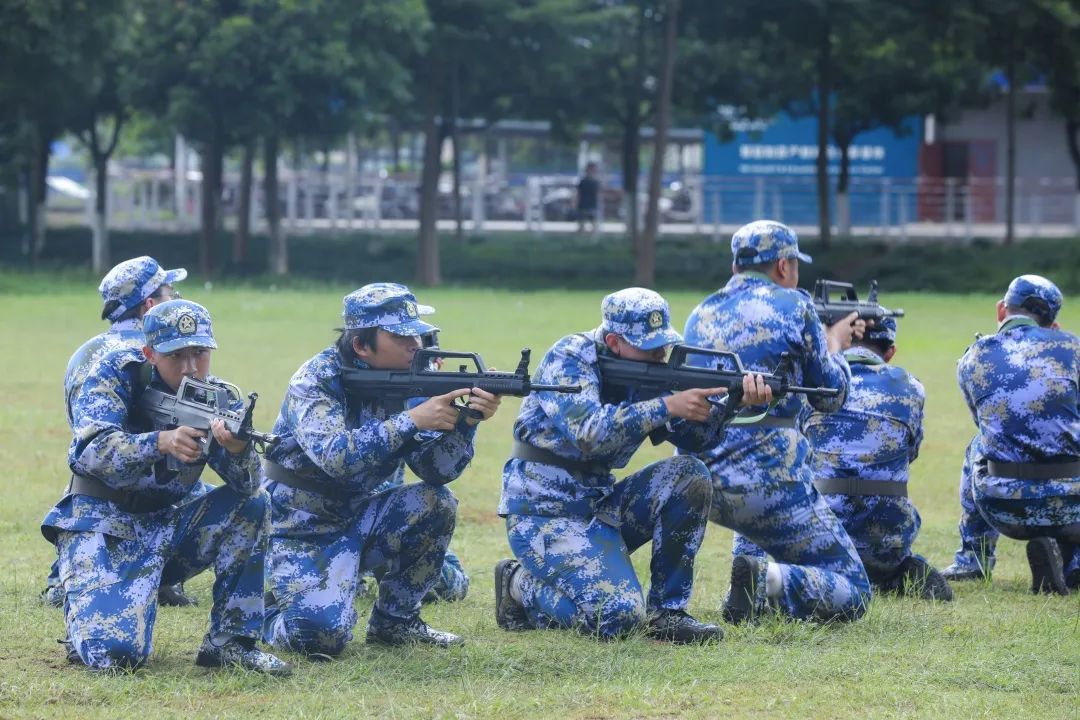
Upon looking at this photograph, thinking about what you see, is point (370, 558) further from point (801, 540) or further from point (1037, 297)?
point (1037, 297)

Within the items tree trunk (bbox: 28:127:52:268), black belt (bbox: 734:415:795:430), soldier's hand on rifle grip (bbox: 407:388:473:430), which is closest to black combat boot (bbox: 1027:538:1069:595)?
black belt (bbox: 734:415:795:430)

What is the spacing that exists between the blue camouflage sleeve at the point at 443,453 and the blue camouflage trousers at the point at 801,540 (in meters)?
1.36

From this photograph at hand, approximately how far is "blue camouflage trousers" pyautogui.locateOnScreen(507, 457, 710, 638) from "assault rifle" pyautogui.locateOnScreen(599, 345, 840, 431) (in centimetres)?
37

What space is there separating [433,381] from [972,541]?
393 centimetres

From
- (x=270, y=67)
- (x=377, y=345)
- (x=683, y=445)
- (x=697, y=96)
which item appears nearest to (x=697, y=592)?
(x=683, y=445)

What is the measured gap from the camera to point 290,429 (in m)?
6.97

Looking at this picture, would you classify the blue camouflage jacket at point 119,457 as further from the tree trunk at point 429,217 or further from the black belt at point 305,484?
the tree trunk at point 429,217

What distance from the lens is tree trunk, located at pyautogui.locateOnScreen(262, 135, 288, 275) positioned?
3609cm

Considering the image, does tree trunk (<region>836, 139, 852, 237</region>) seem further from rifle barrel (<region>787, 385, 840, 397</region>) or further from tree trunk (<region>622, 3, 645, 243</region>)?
rifle barrel (<region>787, 385, 840, 397</region>)

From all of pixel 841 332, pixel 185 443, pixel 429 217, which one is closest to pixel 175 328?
pixel 185 443

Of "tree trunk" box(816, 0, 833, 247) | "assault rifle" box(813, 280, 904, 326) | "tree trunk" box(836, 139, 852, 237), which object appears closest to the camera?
"assault rifle" box(813, 280, 904, 326)

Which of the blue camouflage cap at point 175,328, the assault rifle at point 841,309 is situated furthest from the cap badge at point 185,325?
the assault rifle at point 841,309

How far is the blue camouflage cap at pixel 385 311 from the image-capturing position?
271 inches

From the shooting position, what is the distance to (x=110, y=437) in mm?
6457
